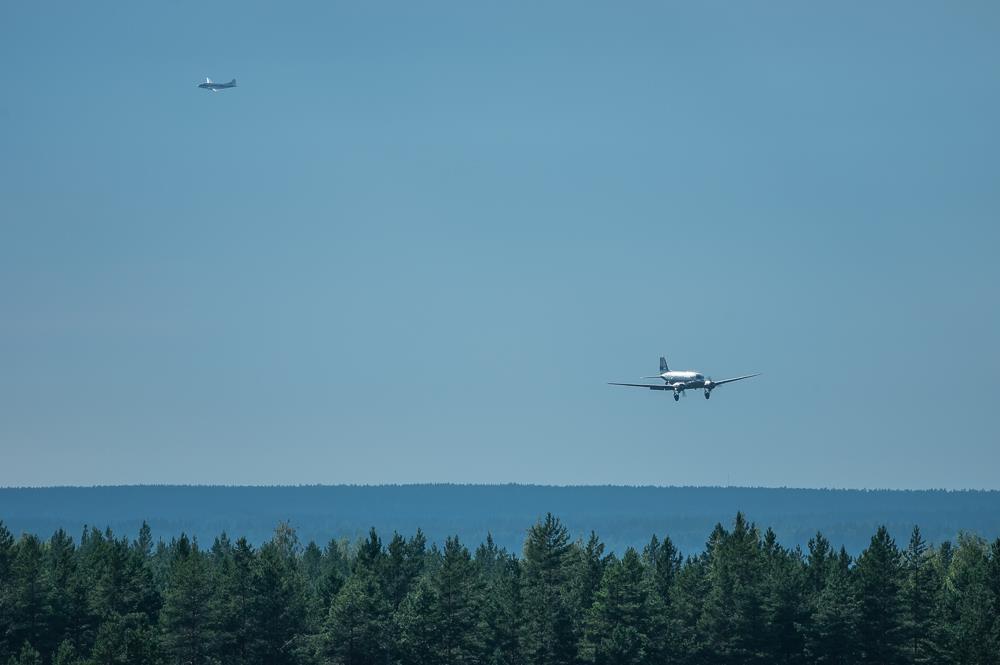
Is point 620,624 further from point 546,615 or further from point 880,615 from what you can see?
point 880,615

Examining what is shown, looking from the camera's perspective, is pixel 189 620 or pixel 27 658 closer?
pixel 27 658

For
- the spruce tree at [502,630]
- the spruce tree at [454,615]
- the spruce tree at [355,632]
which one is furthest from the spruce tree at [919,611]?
the spruce tree at [355,632]

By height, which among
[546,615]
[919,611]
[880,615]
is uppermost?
[919,611]

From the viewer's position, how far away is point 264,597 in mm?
166375

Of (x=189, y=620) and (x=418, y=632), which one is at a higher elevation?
(x=189, y=620)

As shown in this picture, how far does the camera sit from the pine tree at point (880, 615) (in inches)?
6452

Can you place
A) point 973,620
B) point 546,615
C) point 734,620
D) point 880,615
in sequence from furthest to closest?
point 546,615 → point 734,620 → point 880,615 → point 973,620

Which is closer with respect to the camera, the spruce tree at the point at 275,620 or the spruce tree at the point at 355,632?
the spruce tree at the point at 355,632

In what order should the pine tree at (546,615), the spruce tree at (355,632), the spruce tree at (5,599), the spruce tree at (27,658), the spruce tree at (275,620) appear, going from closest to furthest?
the spruce tree at (27,658) → the spruce tree at (355,632) → the spruce tree at (275,620) → the spruce tree at (5,599) → the pine tree at (546,615)

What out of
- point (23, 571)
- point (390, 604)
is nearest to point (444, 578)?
point (390, 604)

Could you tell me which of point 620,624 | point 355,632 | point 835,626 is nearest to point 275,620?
point 355,632

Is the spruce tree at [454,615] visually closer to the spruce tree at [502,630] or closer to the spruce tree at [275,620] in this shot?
the spruce tree at [502,630]

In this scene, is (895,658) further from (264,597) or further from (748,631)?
(264,597)

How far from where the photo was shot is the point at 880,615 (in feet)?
540
